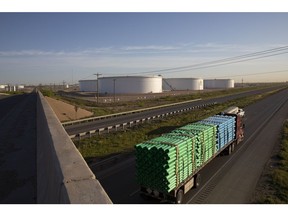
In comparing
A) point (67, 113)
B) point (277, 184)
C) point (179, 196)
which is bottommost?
point (277, 184)

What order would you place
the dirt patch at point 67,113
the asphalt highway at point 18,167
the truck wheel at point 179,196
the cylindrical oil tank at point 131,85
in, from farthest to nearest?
the cylindrical oil tank at point 131,85
the dirt patch at point 67,113
the truck wheel at point 179,196
the asphalt highway at point 18,167

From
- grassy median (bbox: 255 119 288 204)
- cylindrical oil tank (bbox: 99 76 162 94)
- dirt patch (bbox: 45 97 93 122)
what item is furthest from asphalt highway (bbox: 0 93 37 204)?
cylindrical oil tank (bbox: 99 76 162 94)

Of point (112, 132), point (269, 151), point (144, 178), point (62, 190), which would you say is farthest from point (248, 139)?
point (62, 190)

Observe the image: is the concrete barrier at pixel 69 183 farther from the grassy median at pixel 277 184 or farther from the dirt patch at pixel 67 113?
the dirt patch at pixel 67 113

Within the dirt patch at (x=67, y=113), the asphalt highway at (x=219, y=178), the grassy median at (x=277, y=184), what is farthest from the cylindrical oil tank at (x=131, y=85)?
the grassy median at (x=277, y=184)

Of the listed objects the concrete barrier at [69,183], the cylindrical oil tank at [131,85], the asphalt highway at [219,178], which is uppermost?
the cylindrical oil tank at [131,85]

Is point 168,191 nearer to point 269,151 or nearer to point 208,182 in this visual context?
point 208,182

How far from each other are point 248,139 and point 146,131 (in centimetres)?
1237

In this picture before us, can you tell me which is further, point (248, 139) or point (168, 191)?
point (248, 139)

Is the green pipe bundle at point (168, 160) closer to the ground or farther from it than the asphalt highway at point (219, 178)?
farther from it

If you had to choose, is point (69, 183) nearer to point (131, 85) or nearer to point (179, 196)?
point (179, 196)

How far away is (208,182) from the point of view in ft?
55.3

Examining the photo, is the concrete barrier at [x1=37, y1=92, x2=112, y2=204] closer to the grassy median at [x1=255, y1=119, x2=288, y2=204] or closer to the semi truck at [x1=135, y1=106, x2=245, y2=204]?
the semi truck at [x1=135, y1=106, x2=245, y2=204]

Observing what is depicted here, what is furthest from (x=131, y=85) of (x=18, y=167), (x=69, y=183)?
(x=69, y=183)
